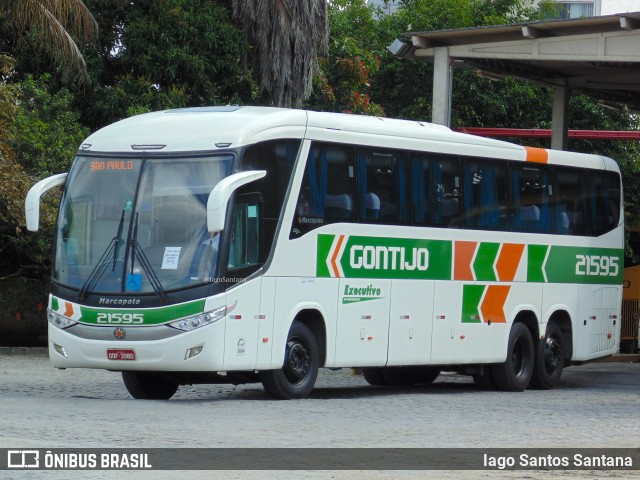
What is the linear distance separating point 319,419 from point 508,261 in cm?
714

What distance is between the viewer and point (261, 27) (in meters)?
31.2

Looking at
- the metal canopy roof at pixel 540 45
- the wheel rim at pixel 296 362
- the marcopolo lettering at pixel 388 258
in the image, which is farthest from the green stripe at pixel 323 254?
the metal canopy roof at pixel 540 45

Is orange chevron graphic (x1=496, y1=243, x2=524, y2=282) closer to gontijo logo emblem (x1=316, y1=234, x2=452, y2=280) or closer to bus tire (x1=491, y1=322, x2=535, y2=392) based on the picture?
bus tire (x1=491, y1=322, x2=535, y2=392)

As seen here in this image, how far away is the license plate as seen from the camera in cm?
1568

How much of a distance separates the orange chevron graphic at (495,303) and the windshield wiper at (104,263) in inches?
250

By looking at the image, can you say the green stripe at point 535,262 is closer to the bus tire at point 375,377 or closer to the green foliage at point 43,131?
the bus tire at point 375,377

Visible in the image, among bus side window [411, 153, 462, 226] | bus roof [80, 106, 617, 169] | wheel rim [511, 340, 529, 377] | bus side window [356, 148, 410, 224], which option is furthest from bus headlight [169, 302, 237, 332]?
wheel rim [511, 340, 529, 377]

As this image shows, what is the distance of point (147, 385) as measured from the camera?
1761cm

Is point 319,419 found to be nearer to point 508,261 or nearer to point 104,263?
point 104,263

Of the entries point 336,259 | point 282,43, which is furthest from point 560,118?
point 336,259

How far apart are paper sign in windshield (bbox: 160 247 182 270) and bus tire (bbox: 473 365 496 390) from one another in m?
6.78

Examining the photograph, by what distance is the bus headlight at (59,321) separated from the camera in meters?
16.2

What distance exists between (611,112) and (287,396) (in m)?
29.9

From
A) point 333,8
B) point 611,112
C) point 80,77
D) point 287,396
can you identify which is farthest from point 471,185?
point 333,8
